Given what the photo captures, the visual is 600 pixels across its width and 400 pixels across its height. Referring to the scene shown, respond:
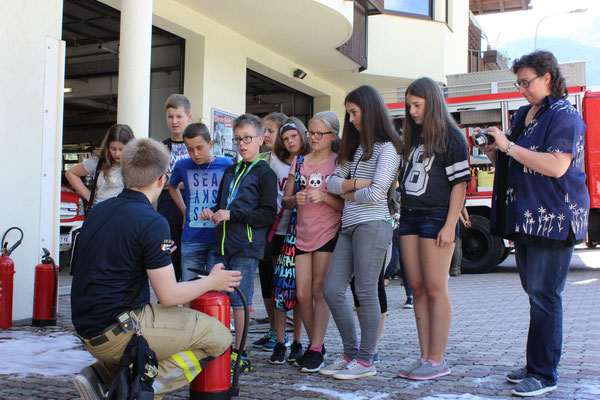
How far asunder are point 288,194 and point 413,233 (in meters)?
0.95

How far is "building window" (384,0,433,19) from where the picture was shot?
1323 centimetres

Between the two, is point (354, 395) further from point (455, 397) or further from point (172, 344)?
point (172, 344)

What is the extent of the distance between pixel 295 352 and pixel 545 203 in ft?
6.21

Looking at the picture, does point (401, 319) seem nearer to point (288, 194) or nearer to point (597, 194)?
point (288, 194)

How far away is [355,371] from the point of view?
3.45 metres

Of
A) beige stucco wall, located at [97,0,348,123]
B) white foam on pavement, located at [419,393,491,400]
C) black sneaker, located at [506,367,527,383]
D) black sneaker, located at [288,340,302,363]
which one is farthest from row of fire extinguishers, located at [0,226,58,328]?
beige stucco wall, located at [97,0,348,123]

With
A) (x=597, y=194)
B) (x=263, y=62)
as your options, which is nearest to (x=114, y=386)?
(x=597, y=194)

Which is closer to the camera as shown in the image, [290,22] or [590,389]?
[590,389]

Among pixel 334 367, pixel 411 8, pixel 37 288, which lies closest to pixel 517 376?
pixel 334 367

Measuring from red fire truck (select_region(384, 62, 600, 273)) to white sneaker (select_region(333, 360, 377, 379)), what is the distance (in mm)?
6304

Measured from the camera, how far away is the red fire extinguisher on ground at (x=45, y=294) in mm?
5043

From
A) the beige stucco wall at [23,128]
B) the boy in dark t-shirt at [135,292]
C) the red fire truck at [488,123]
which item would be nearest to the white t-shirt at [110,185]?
the beige stucco wall at [23,128]

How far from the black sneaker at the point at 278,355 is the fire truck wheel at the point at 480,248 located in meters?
6.35

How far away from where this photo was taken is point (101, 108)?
18188 millimetres
